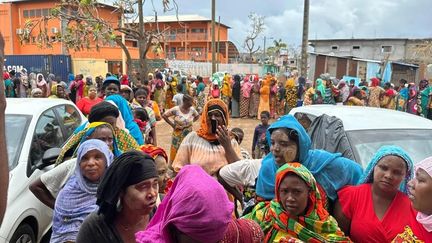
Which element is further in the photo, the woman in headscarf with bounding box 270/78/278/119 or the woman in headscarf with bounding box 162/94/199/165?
the woman in headscarf with bounding box 270/78/278/119

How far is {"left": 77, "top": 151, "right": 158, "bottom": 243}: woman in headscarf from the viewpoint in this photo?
75.7 inches

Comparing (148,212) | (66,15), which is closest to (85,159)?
(148,212)

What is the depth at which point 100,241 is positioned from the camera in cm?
189

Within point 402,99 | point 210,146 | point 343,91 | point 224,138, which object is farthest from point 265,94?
point 224,138

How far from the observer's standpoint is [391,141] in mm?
4035

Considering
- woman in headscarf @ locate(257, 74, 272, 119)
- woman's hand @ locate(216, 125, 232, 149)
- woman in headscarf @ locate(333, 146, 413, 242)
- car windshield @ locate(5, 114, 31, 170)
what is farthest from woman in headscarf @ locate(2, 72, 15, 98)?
woman in headscarf @ locate(333, 146, 413, 242)

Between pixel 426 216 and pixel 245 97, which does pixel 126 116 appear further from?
pixel 245 97

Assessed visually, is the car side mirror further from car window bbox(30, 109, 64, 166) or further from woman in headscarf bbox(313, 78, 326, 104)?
woman in headscarf bbox(313, 78, 326, 104)

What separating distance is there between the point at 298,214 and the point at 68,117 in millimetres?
3962

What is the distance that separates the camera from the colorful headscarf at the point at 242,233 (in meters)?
1.56

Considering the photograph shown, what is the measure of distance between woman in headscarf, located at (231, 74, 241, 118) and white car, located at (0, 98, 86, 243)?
12.2 metres

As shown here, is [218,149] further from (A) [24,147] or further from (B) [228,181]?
(A) [24,147]

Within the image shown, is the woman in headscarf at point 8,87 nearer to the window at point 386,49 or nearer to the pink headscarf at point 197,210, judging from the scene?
the pink headscarf at point 197,210

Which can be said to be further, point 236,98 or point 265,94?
point 236,98
